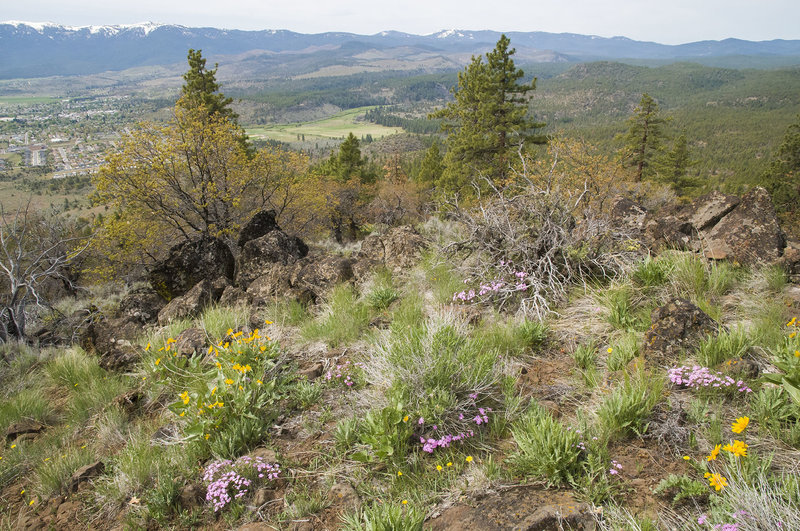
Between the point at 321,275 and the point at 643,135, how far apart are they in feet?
117

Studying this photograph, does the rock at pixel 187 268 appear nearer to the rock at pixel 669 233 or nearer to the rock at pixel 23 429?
the rock at pixel 23 429

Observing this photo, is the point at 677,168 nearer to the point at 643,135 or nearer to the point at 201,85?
the point at 643,135

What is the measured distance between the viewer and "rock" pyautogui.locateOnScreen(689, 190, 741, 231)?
4983 millimetres

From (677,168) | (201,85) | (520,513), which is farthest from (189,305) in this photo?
(677,168)

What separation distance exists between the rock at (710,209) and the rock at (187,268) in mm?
8295

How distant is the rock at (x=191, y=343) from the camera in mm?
4277

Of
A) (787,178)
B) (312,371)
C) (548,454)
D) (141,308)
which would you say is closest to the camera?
(548,454)

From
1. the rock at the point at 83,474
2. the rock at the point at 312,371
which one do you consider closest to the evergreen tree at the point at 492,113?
the rock at the point at 312,371

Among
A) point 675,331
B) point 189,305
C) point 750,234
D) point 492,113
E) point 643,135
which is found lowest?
point 189,305

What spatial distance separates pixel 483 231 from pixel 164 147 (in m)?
14.2

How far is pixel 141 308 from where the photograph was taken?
23.2ft

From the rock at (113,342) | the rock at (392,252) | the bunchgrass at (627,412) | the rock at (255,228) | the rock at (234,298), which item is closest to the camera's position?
the bunchgrass at (627,412)

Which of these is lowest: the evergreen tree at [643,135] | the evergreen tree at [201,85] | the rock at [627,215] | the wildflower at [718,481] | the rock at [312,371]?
the rock at [312,371]

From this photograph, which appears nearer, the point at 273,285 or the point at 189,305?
the point at 189,305
